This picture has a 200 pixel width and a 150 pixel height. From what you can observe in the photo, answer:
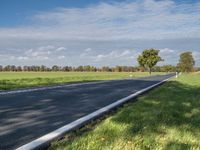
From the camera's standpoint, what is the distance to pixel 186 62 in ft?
431

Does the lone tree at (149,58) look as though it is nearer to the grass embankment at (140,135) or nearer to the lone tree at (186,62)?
the lone tree at (186,62)

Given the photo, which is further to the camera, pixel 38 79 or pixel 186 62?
pixel 186 62

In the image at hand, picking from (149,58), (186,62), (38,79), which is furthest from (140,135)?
(186,62)

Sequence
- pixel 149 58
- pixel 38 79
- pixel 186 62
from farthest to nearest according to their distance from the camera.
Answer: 1. pixel 186 62
2. pixel 149 58
3. pixel 38 79

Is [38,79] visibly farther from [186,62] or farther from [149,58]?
[186,62]

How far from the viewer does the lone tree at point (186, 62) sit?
130m

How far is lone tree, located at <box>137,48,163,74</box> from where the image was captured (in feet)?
331

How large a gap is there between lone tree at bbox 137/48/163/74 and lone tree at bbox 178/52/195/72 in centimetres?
3205

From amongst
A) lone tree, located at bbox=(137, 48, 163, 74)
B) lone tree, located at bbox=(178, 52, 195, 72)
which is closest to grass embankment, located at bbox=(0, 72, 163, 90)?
lone tree, located at bbox=(137, 48, 163, 74)

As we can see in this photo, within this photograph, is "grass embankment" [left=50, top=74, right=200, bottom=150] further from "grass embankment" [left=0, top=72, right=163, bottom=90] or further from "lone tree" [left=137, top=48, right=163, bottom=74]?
"lone tree" [left=137, top=48, right=163, bottom=74]

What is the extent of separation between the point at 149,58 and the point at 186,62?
3525cm

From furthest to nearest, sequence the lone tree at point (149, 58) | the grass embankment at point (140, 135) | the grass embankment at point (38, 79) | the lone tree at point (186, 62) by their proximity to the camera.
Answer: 1. the lone tree at point (186, 62)
2. the lone tree at point (149, 58)
3. the grass embankment at point (38, 79)
4. the grass embankment at point (140, 135)

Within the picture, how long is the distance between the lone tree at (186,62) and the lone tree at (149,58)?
32.0 m

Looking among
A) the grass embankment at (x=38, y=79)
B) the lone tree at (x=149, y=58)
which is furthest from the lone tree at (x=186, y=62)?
the grass embankment at (x=38, y=79)
